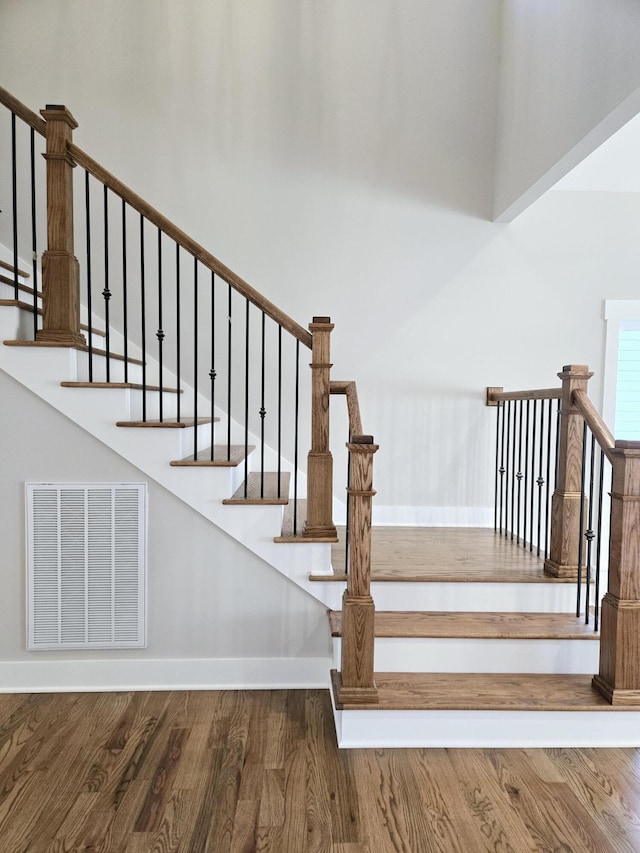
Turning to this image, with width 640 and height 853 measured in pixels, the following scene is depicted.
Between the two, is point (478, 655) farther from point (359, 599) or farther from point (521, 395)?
point (521, 395)

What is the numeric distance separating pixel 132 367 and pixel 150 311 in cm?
51

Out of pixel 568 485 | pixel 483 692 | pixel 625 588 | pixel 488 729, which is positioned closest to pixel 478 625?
pixel 483 692

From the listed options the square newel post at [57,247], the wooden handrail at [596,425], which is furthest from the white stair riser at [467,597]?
the square newel post at [57,247]

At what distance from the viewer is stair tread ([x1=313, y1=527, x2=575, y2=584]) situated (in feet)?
9.87

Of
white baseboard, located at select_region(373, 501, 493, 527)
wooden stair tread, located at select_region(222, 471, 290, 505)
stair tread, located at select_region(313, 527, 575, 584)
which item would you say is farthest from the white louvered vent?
white baseboard, located at select_region(373, 501, 493, 527)

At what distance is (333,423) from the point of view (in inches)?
165

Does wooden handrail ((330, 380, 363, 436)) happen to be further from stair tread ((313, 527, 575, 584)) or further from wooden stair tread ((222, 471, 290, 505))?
stair tread ((313, 527, 575, 584))

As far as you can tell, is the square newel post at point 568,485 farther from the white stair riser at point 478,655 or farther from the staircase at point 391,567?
the white stair riser at point 478,655

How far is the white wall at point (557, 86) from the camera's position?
7.97ft

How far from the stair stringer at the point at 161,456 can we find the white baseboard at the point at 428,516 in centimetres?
133

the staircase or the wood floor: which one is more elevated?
the staircase

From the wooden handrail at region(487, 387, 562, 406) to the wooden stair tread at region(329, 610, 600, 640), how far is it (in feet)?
3.70

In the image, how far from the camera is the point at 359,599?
247cm

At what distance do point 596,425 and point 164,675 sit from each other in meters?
2.34
